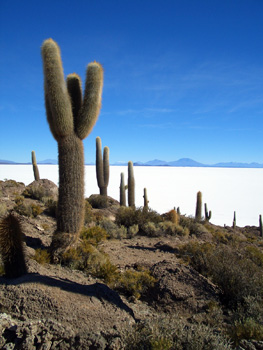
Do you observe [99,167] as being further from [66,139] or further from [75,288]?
[75,288]

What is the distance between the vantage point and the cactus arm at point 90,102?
7.00 meters

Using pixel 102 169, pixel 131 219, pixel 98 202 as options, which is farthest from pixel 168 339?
A: pixel 102 169

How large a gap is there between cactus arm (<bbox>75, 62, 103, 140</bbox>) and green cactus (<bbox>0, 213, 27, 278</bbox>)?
10.4 ft

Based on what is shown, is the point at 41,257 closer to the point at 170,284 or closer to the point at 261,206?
the point at 170,284

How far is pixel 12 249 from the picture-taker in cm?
444

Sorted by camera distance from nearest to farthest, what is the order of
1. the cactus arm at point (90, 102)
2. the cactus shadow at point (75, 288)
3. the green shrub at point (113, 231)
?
the cactus shadow at point (75, 288) → the cactus arm at point (90, 102) → the green shrub at point (113, 231)

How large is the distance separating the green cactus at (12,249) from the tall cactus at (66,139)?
5.86ft

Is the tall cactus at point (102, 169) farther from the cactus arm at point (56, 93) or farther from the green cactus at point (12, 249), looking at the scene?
the green cactus at point (12, 249)

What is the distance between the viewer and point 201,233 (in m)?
13.2

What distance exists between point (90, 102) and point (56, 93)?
3.10ft

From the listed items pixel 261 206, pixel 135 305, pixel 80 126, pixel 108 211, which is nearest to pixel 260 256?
pixel 135 305

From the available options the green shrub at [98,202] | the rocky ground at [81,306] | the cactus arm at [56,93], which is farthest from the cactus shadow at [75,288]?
the green shrub at [98,202]

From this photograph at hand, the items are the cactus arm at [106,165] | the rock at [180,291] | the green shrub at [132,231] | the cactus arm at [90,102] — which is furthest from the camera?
the cactus arm at [106,165]

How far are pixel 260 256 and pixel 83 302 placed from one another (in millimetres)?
5672
